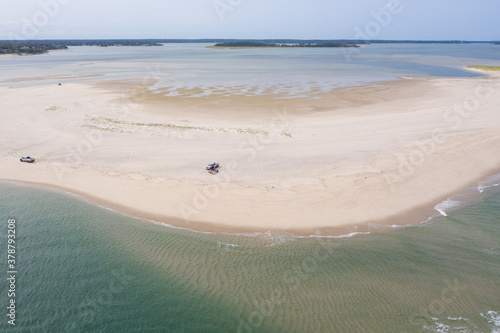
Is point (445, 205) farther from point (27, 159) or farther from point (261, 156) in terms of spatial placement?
point (27, 159)

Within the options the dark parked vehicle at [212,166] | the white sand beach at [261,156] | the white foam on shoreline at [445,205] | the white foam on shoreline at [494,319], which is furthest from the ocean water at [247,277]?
Answer: the dark parked vehicle at [212,166]

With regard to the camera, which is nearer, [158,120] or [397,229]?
[397,229]

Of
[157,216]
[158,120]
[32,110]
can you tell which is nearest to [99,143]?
[158,120]

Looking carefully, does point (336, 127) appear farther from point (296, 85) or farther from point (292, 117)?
point (296, 85)

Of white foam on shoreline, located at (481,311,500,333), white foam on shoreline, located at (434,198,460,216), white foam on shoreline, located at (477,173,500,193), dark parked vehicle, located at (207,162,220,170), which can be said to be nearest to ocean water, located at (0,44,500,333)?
white foam on shoreline, located at (481,311,500,333)

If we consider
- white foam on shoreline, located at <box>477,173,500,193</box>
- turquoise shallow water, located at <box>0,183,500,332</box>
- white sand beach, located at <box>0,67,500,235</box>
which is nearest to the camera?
turquoise shallow water, located at <box>0,183,500,332</box>

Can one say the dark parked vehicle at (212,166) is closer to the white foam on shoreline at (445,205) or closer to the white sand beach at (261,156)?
the white sand beach at (261,156)

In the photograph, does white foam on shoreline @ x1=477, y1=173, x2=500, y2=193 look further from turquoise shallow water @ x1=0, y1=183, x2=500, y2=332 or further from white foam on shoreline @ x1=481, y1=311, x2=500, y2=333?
white foam on shoreline @ x1=481, y1=311, x2=500, y2=333
